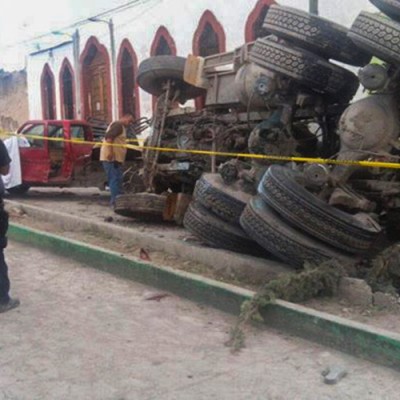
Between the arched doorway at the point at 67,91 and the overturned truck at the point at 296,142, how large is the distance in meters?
14.3

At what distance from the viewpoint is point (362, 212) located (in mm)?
5316

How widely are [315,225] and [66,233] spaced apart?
14.2 feet

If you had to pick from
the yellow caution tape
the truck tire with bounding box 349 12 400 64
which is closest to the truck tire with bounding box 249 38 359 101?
the yellow caution tape

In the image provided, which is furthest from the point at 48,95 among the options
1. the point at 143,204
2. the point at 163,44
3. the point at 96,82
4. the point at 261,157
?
the point at 261,157

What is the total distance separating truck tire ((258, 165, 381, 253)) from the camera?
5.00 meters

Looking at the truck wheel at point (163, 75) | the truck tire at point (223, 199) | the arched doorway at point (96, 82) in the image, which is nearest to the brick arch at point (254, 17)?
the truck wheel at point (163, 75)

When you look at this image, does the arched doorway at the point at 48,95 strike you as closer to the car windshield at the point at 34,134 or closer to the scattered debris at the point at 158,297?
the car windshield at the point at 34,134

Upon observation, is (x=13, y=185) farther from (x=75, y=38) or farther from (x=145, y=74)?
(x=75, y=38)

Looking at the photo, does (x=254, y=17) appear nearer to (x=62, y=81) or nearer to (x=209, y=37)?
(x=209, y=37)

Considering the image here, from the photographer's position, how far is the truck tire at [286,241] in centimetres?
505

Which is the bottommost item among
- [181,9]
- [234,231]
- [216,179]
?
[234,231]

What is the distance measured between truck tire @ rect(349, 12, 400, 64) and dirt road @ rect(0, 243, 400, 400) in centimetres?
243

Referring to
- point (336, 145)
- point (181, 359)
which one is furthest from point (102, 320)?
point (336, 145)

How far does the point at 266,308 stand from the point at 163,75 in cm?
524
